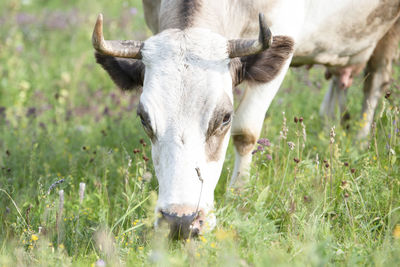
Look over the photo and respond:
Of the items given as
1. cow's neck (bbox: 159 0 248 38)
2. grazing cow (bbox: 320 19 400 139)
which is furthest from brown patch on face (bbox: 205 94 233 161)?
grazing cow (bbox: 320 19 400 139)

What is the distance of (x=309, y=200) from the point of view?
11.5 ft

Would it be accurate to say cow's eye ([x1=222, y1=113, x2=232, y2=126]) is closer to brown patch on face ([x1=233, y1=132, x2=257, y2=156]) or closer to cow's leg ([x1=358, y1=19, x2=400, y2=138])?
Answer: brown patch on face ([x1=233, y1=132, x2=257, y2=156])

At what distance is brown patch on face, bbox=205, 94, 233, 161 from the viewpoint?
3.21 metres

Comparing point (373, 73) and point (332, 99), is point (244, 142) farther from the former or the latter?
point (373, 73)

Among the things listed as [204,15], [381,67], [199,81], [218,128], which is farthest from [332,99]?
[199,81]

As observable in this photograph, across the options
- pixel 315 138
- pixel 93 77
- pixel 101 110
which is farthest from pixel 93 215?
pixel 93 77

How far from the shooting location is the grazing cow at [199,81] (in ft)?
9.98

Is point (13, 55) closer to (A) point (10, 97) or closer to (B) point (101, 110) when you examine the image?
(A) point (10, 97)

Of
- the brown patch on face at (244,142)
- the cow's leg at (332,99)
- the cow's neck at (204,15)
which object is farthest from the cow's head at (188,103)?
the cow's leg at (332,99)

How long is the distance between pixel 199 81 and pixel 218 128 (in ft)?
1.04

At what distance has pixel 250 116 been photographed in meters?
4.20

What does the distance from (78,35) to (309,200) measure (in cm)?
649

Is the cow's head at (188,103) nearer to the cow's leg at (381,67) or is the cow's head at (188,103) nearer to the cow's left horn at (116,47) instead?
the cow's left horn at (116,47)

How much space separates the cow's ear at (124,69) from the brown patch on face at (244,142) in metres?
0.99
